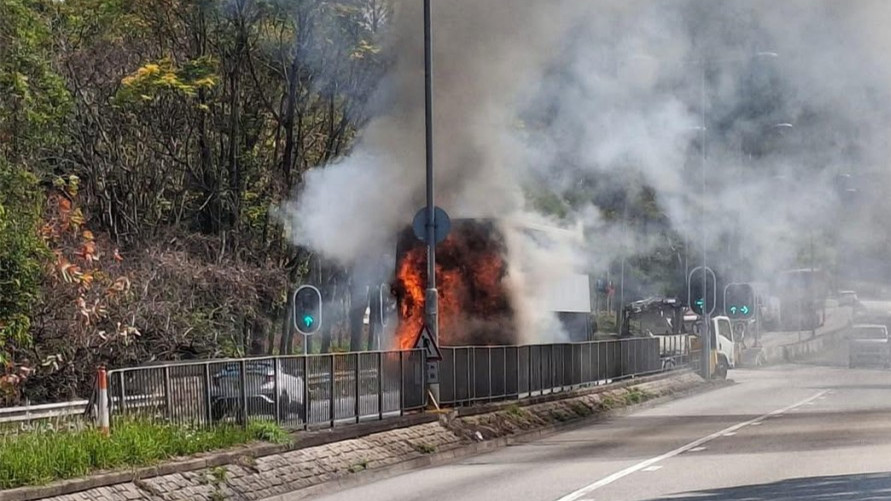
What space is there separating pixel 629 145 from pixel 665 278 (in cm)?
2979

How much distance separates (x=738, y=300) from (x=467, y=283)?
89.8 feet

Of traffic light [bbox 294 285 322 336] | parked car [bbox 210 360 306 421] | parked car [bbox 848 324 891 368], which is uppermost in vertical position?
traffic light [bbox 294 285 322 336]

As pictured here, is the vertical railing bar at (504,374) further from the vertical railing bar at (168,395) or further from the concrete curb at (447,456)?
the vertical railing bar at (168,395)

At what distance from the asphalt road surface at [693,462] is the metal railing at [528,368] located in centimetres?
148

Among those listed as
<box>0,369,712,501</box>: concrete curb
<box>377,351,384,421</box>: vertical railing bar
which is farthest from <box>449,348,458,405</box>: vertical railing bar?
<box>377,351,384,421</box>: vertical railing bar

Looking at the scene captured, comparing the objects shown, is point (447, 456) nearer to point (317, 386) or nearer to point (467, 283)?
point (317, 386)

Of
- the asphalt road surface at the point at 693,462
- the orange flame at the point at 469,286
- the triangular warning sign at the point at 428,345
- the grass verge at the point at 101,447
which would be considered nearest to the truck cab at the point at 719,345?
the asphalt road surface at the point at 693,462

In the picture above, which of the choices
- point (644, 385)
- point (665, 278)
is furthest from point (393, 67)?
point (665, 278)

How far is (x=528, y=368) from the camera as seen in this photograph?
106 ft

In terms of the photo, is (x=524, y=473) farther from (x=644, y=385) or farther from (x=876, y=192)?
(x=876, y=192)

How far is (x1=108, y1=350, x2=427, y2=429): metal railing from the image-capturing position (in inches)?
743

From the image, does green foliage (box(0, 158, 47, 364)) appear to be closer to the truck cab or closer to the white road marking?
the white road marking

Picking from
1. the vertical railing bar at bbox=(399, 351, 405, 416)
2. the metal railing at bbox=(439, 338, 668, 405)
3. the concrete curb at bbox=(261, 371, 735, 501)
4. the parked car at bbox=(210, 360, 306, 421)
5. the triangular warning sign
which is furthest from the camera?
the metal railing at bbox=(439, 338, 668, 405)

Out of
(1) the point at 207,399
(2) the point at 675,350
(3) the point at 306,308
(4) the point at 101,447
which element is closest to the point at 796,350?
(2) the point at 675,350
